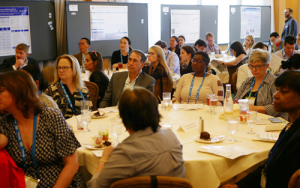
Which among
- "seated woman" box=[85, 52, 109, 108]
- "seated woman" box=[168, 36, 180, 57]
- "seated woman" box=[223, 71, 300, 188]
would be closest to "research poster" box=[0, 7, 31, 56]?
"seated woman" box=[85, 52, 109, 108]

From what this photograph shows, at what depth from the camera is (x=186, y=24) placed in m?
10.3

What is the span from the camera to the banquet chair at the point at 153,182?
147cm

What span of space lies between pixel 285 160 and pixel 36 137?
1.52 m

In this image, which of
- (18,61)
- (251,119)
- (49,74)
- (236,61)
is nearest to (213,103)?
(251,119)

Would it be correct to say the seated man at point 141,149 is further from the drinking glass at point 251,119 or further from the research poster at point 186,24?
the research poster at point 186,24

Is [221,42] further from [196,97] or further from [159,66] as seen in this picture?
[196,97]

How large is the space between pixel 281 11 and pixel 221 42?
3.59 metres

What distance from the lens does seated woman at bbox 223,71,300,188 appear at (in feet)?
6.02

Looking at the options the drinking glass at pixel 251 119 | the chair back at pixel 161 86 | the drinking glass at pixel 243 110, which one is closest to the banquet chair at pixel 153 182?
the drinking glass at pixel 251 119

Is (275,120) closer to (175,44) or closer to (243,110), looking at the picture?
(243,110)

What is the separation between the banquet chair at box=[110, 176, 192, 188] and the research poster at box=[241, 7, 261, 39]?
11165mm

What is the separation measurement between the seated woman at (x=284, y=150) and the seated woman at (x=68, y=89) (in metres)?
1.95

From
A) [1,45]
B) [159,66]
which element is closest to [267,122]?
[159,66]

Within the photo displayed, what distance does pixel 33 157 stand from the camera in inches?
76.0
